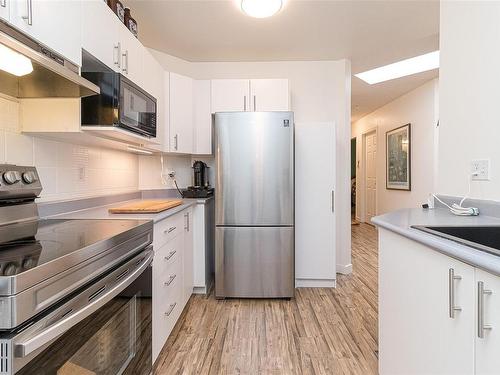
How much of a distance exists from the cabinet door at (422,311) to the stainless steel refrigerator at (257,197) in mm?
1155

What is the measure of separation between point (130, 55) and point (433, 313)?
2.11 m

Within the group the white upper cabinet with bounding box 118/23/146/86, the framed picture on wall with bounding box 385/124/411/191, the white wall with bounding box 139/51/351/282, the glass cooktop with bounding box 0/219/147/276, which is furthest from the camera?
the framed picture on wall with bounding box 385/124/411/191

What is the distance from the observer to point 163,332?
5.69 ft

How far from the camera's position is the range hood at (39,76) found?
940 millimetres

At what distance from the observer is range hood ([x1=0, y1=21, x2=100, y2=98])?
940 mm

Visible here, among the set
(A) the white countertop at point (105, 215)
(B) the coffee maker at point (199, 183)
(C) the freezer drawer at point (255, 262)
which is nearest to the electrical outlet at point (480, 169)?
(C) the freezer drawer at point (255, 262)

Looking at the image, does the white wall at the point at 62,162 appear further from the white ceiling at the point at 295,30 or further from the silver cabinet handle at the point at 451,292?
the silver cabinet handle at the point at 451,292

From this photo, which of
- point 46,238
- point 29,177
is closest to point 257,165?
point 29,177

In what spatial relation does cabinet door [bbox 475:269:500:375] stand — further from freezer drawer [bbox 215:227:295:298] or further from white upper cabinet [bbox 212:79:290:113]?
white upper cabinet [bbox 212:79:290:113]

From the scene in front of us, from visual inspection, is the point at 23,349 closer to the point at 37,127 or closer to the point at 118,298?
the point at 118,298

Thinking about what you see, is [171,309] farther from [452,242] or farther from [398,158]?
[398,158]

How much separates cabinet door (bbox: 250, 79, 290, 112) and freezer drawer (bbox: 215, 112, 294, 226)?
1.33ft

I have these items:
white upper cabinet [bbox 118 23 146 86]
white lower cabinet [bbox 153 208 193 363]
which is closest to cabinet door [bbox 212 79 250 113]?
white upper cabinet [bbox 118 23 146 86]

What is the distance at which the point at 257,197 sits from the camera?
2.55 meters
